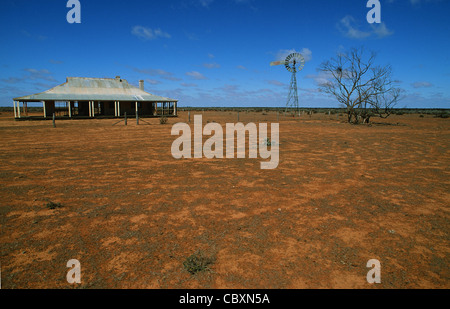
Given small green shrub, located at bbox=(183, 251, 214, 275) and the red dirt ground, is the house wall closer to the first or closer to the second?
the red dirt ground

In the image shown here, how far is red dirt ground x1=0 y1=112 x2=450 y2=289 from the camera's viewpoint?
3.26 metres

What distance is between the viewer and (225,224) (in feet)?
15.1

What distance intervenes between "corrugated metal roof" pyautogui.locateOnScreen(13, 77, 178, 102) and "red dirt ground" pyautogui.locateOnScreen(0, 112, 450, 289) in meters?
24.3

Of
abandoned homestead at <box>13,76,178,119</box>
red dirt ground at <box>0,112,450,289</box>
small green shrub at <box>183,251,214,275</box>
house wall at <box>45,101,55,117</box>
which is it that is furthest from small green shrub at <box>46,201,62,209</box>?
house wall at <box>45,101,55,117</box>

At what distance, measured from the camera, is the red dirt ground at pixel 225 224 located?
3256 millimetres

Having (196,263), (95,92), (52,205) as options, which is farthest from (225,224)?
(95,92)

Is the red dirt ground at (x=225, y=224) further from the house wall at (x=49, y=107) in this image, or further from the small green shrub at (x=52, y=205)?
the house wall at (x=49, y=107)

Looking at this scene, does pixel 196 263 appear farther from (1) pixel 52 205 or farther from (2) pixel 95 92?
(2) pixel 95 92

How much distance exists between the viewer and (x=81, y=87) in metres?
32.5

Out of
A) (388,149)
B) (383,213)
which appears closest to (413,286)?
(383,213)

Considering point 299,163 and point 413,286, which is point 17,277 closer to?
point 413,286

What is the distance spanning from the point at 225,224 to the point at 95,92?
1351 inches

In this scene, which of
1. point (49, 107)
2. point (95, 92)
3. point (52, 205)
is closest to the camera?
point (52, 205)
